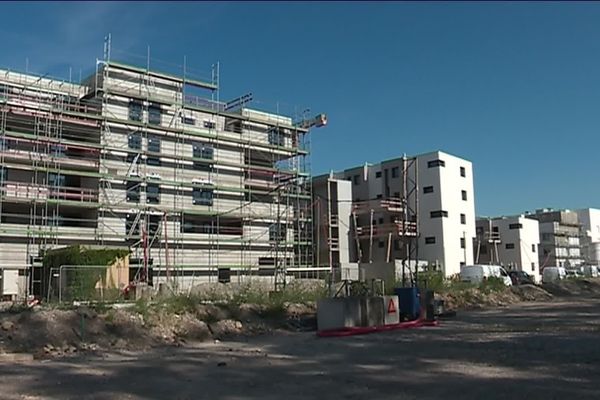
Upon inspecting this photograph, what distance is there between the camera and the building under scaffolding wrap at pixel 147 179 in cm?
3891

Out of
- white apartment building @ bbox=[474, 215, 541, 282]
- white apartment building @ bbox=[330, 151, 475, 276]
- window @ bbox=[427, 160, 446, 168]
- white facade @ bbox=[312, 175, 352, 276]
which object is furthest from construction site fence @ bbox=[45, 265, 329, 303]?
white apartment building @ bbox=[474, 215, 541, 282]

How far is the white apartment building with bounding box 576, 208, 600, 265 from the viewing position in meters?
97.3

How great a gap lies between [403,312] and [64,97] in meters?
29.0

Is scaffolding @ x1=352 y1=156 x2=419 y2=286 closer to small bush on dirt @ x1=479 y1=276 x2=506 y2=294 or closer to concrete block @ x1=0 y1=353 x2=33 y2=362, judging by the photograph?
small bush on dirt @ x1=479 y1=276 x2=506 y2=294

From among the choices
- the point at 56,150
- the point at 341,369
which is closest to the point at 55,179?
the point at 56,150

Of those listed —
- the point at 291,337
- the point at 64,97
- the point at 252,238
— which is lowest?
the point at 291,337

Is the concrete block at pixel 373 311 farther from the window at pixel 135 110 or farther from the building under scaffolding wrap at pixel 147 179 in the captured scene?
the window at pixel 135 110

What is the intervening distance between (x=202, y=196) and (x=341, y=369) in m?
33.9

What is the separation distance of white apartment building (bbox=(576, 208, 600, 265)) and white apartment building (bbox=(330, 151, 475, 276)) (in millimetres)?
43116

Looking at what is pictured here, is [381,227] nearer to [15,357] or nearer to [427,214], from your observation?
[427,214]

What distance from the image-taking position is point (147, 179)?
43.2 meters

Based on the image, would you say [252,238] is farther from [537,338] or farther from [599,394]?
[599,394]

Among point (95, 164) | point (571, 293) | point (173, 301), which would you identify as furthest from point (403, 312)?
point (571, 293)

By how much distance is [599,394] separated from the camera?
10398 millimetres
